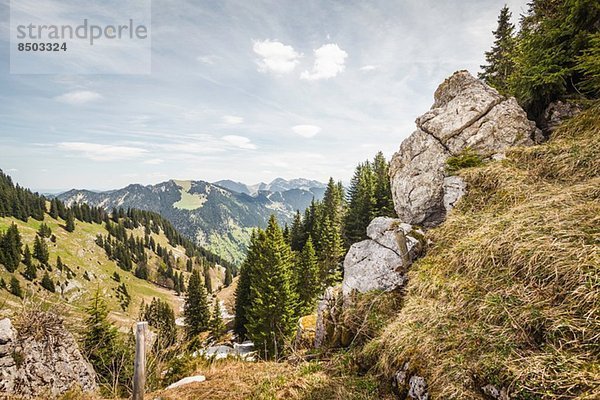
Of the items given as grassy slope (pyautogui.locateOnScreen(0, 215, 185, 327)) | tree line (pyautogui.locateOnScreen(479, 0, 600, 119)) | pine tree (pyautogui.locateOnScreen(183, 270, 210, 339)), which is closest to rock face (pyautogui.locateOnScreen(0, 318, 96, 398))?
tree line (pyautogui.locateOnScreen(479, 0, 600, 119))

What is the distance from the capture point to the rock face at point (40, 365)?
750 centimetres

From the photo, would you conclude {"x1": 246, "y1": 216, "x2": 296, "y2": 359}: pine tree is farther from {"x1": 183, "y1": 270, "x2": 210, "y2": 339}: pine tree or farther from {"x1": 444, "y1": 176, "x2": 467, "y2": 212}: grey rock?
{"x1": 444, "y1": 176, "x2": 467, "y2": 212}: grey rock

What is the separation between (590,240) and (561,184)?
4384mm

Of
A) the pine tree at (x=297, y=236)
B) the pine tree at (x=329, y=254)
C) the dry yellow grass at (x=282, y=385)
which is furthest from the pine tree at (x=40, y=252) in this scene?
the dry yellow grass at (x=282, y=385)

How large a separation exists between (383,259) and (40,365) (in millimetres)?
11864

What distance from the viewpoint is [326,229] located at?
143ft

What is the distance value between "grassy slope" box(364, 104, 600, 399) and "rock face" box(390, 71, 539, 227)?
4554mm

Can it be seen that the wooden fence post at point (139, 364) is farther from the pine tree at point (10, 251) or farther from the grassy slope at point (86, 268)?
the pine tree at point (10, 251)

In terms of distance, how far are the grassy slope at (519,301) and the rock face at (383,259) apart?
1495 mm

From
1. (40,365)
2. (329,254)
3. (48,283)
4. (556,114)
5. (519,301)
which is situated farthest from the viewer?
(48,283)

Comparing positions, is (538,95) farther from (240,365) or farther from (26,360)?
(26,360)

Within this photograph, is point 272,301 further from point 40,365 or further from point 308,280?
point 40,365

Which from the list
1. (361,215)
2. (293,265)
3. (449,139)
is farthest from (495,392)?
(361,215)

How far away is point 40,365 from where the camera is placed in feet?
26.7
